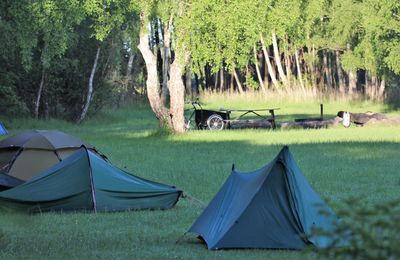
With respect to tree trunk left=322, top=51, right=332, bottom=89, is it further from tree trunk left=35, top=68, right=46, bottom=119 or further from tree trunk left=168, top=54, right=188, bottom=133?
tree trunk left=168, top=54, right=188, bottom=133

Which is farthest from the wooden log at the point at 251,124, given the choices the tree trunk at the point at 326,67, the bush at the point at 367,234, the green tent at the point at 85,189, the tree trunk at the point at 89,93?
the bush at the point at 367,234

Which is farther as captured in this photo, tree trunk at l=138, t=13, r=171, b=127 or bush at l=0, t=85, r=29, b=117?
bush at l=0, t=85, r=29, b=117

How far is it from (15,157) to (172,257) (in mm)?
6832

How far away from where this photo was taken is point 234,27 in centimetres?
2822

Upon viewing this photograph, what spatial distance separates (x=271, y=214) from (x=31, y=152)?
6994 millimetres

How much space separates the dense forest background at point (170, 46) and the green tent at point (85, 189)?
7595 millimetres

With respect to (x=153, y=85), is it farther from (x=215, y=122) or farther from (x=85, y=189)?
(x=85, y=189)

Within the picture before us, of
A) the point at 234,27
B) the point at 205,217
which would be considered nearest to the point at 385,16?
the point at 234,27

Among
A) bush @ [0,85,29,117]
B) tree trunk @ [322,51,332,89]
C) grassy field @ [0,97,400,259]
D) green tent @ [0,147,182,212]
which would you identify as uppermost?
tree trunk @ [322,51,332,89]

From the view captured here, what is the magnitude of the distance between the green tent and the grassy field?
0.34 metres

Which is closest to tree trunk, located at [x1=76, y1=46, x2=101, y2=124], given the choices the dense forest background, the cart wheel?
the dense forest background

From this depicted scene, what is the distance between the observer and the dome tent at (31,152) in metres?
15.2

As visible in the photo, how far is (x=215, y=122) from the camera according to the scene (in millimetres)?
35219

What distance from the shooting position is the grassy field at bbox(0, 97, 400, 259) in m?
9.77
